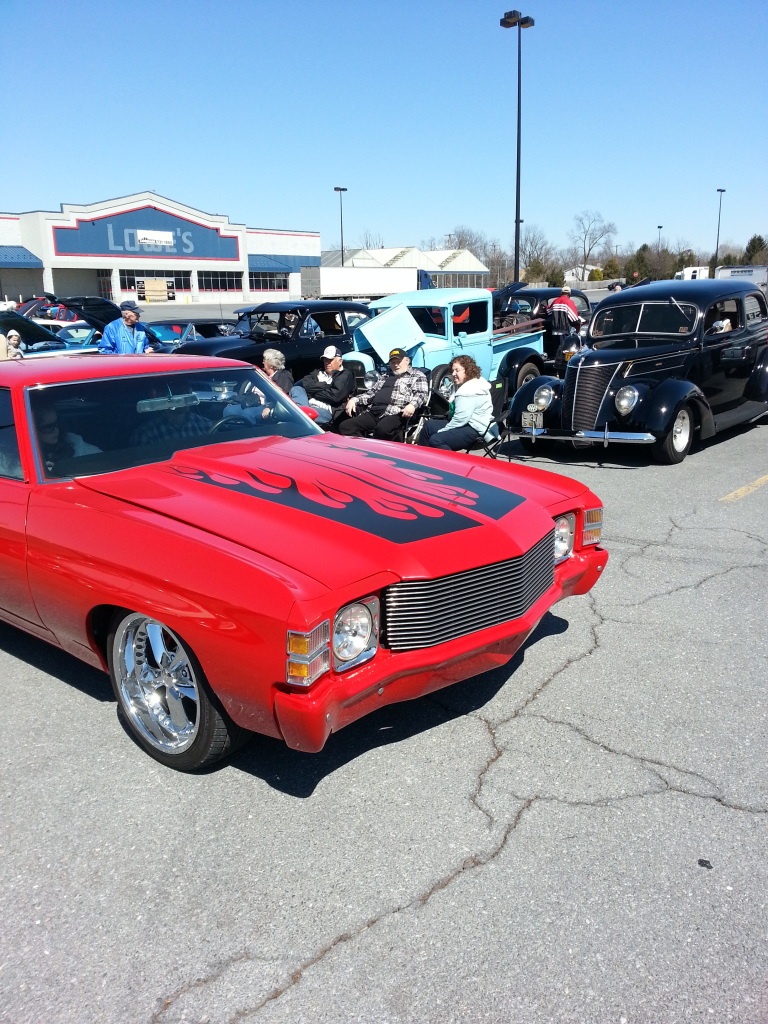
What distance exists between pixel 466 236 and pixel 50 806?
10972 cm

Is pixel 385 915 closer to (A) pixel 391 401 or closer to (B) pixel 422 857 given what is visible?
(B) pixel 422 857

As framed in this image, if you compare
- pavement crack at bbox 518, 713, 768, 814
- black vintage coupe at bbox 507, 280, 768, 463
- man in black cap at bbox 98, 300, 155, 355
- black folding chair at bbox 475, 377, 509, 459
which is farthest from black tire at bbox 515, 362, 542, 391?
pavement crack at bbox 518, 713, 768, 814

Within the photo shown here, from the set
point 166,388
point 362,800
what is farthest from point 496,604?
point 166,388

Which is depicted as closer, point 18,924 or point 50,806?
point 18,924

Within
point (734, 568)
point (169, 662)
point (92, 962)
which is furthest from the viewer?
point (734, 568)

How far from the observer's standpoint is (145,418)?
13.4ft

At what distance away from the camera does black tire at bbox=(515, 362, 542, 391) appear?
13148mm

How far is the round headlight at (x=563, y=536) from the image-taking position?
3.85 meters

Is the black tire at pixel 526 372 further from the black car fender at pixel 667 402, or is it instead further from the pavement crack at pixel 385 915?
the pavement crack at pixel 385 915

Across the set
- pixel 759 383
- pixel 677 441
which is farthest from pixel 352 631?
pixel 759 383

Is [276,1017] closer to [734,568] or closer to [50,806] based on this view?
[50,806]

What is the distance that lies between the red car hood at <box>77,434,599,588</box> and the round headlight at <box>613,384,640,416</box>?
4.89 m

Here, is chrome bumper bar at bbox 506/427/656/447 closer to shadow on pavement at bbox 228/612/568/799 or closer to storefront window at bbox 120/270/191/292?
shadow on pavement at bbox 228/612/568/799

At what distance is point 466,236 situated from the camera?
106 m
